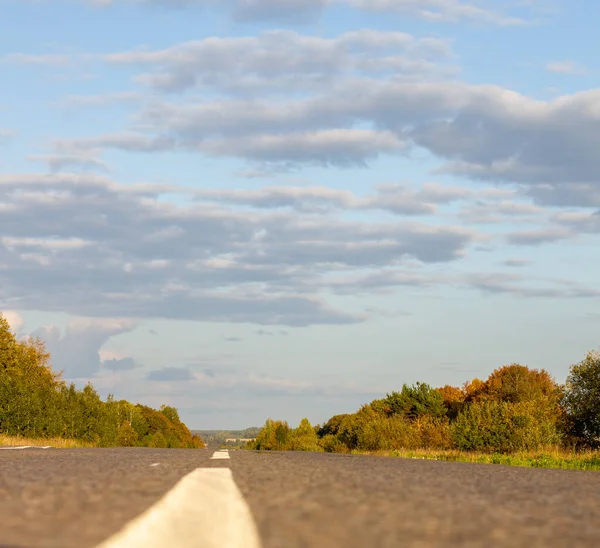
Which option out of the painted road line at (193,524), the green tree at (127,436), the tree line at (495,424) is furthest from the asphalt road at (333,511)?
the green tree at (127,436)

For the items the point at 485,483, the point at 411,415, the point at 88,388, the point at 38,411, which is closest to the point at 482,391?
the point at 411,415

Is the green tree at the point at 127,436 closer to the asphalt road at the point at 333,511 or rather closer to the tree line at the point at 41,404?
the tree line at the point at 41,404

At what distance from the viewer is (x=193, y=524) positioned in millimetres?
3297

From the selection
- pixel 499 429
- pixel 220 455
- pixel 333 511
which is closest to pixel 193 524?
pixel 333 511

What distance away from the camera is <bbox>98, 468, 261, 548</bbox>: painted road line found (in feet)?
9.27

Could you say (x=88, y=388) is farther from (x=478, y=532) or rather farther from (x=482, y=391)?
(x=478, y=532)

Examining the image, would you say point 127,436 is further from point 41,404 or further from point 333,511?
point 333,511

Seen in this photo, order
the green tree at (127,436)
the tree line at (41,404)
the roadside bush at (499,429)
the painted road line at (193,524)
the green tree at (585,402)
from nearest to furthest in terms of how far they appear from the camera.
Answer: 1. the painted road line at (193,524)
2. the roadside bush at (499,429)
3. the green tree at (585,402)
4. the tree line at (41,404)
5. the green tree at (127,436)

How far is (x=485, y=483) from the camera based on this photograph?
656 centimetres

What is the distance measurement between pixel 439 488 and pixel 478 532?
2325mm

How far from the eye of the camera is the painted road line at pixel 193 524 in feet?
9.27

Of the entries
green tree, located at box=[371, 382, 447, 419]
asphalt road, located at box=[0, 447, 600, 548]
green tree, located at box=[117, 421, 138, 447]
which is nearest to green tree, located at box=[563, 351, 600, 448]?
green tree, located at box=[371, 382, 447, 419]

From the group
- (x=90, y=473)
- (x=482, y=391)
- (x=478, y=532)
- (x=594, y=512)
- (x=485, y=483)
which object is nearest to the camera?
(x=478, y=532)

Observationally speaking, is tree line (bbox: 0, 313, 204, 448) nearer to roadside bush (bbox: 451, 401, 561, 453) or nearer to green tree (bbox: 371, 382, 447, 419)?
green tree (bbox: 371, 382, 447, 419)
